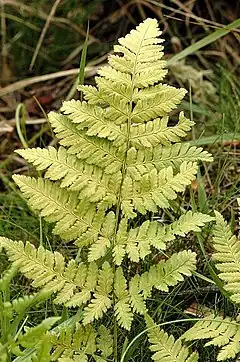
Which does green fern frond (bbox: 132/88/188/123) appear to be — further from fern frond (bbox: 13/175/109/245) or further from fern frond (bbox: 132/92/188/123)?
fern frond (bbox: 13/175/109/245)

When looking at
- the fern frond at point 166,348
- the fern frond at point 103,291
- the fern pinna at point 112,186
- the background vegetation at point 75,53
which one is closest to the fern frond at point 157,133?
the fern pinna at point 112,186

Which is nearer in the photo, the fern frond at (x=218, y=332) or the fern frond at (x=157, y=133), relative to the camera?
the fern frond at (x=218, y=332)

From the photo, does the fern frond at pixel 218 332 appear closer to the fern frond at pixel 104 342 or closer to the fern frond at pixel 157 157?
the fern frond at pixel 104 342

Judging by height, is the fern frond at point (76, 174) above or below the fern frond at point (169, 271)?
above

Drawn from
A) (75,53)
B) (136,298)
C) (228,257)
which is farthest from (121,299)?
(75,53)

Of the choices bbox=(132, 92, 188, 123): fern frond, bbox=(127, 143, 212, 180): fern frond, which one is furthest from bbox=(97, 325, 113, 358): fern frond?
bbox=(132, 92, 188, 123): fern frond
